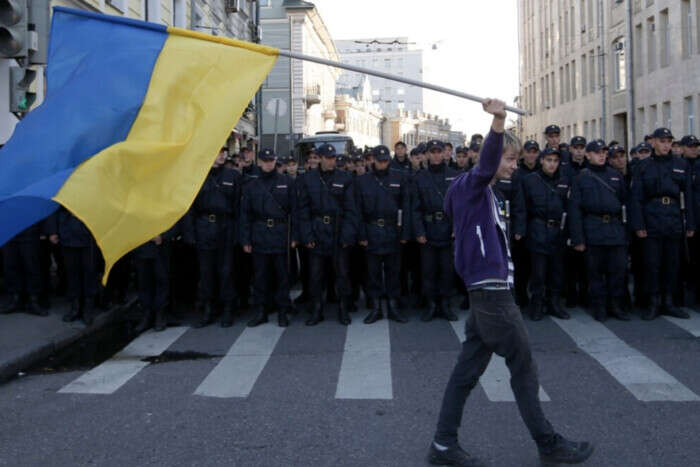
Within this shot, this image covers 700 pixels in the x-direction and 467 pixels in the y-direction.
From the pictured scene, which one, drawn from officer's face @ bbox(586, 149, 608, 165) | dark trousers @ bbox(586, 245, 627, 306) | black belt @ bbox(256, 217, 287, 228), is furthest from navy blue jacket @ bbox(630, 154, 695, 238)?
black belt @ bbox(256, 217, 287, 228)

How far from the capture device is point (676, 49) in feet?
99.4

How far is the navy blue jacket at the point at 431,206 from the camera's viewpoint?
10.2m

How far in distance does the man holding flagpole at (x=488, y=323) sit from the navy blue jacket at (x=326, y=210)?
5066mm

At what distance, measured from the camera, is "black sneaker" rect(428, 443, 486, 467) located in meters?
5.03

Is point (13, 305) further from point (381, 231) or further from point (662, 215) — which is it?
point (662, 215)

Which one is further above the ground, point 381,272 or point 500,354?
point 381,272

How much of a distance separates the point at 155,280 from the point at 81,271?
916 mm

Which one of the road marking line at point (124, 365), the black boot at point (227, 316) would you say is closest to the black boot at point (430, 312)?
the black boot at point (227, 316)

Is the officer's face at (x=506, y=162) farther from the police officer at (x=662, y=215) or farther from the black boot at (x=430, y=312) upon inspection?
the police officer at (x=662, y=215)

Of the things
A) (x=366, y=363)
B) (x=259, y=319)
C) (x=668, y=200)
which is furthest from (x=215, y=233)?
(x=668, y=200)

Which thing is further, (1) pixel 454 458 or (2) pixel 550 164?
(2) pixel 550 164

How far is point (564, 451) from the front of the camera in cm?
494

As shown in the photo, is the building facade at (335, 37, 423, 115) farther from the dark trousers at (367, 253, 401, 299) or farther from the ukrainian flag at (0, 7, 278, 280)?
the ukrainian flag at (0, 7, 278, 280)

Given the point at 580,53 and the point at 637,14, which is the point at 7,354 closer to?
the point at 637,14
